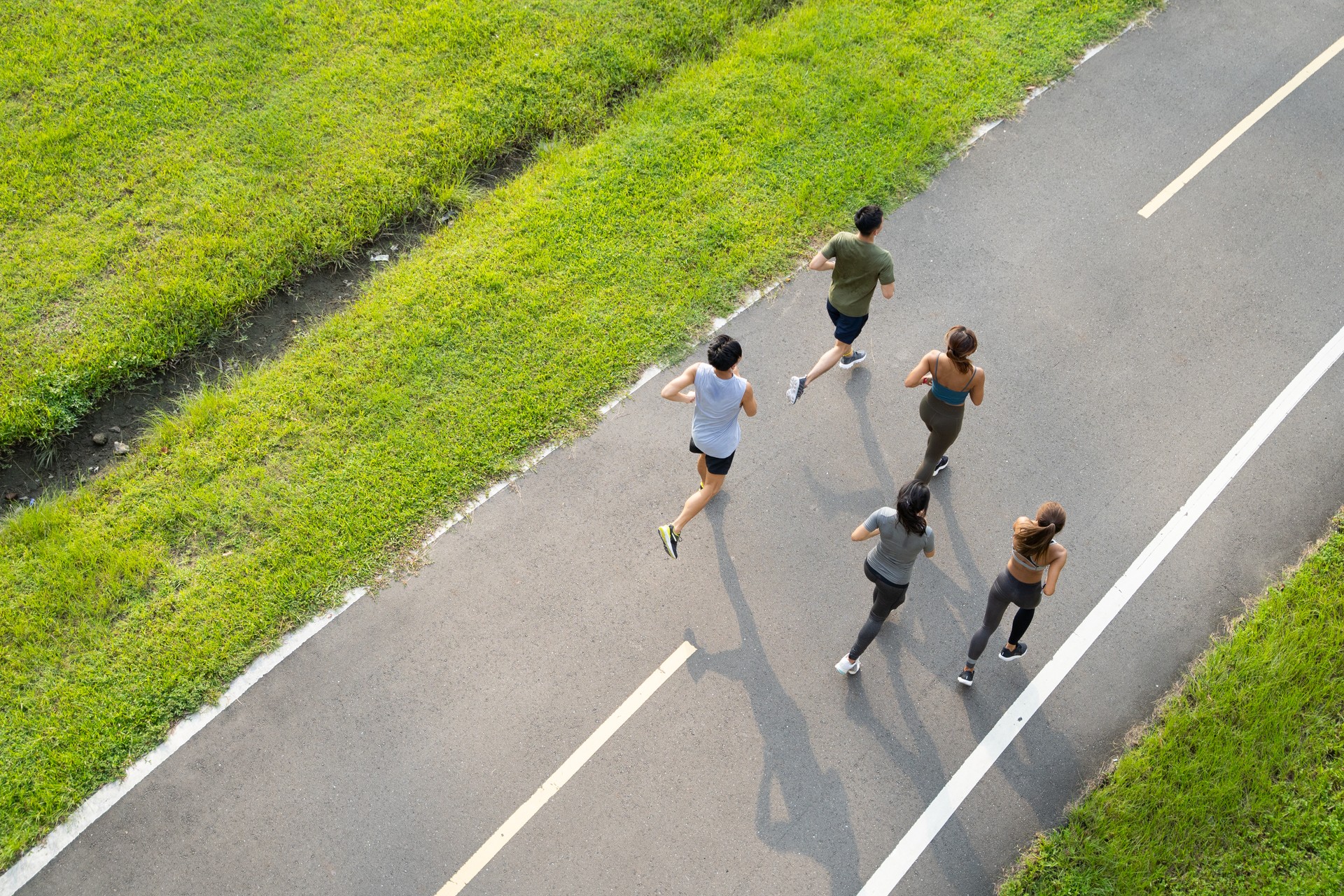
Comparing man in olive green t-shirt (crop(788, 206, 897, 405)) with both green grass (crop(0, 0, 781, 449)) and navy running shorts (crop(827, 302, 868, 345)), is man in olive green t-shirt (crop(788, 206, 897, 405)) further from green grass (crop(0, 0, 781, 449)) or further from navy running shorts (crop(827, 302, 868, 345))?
green grass (crop(0, 0, 781, 449))

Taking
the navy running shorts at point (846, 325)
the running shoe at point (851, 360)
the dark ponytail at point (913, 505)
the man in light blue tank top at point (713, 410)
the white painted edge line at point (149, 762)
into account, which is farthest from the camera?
the running shoe at point (851, 360)

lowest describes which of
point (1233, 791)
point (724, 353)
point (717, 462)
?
point (1233, 791)

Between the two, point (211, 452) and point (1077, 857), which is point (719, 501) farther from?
point (211, 452)

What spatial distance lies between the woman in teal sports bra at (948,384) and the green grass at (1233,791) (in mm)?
2577

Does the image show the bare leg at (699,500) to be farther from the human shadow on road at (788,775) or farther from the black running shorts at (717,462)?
the human shadow on road at (788,775)

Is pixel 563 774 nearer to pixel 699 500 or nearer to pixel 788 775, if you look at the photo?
pixel 788 775

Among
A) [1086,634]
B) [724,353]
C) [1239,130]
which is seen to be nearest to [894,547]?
[724,353]

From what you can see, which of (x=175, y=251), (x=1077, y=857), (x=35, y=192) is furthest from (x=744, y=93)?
Answer: (x=1077, y=857)

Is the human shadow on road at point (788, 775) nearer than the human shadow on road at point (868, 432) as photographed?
Yes

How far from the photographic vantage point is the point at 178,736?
6.61 m

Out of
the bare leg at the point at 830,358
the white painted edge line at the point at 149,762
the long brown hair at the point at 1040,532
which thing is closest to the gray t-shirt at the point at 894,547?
the long brown hair at the point at 1040,532

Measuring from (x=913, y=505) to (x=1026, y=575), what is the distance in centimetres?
102

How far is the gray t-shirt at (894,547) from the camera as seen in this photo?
19.6ft

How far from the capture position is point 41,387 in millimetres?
8125
